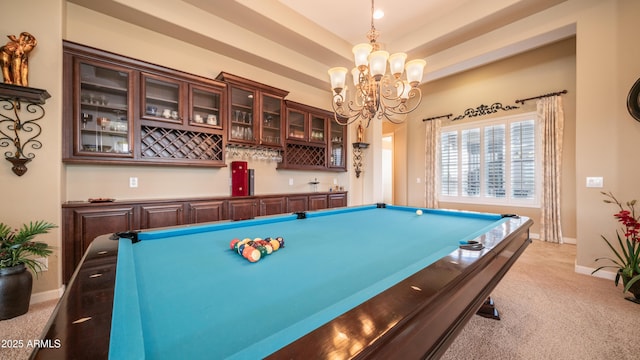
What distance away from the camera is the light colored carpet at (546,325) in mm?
1521

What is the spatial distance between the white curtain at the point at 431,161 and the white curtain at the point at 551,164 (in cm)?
172

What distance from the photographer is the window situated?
14.2 feet

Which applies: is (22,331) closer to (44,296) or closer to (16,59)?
(44,296)

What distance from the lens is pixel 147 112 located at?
268cm

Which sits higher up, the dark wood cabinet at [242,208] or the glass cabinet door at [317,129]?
the glass cabinet door at [317,129]

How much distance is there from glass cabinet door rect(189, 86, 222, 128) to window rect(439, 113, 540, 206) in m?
4.65

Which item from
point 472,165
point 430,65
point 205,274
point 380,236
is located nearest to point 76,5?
point 205,274

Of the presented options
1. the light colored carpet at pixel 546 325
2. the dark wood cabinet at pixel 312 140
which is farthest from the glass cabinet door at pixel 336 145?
the light colored carpet at pixel 546 325

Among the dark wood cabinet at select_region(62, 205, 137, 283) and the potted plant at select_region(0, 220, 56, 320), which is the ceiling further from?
the potted plant at select_region(0, 220, 56, 320)

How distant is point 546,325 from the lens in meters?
1.79

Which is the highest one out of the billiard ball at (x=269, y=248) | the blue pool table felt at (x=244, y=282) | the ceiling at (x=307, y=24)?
the ceiling at (x=307, y=24)

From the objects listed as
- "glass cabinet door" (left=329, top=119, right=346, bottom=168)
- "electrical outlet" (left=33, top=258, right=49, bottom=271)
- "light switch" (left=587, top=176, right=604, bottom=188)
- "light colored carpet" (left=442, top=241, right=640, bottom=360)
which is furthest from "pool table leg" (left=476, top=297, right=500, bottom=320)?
"electrical outlet" (left=33, top=258, right=49, bottom=271)

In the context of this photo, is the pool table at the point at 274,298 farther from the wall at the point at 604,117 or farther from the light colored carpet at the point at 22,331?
the wall at the point at 604,117

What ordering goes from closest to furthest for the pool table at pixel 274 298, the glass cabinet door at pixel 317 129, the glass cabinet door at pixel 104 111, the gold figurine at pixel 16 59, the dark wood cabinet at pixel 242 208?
the pool table at pixel 274 298, the gold figurine at pixel 16 59, the glass cabinet door at pixel 104 111, the dark wood cabinet at pixel 242 208, the glass cabinet door at pixel 317 129
